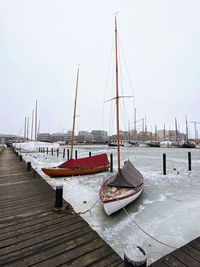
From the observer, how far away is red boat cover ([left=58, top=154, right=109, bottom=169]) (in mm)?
11914

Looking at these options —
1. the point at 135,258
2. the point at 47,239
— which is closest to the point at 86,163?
the point at 47,239

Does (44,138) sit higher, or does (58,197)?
(44,138)

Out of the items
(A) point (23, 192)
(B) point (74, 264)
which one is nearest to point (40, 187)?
(A) point (23, 192)

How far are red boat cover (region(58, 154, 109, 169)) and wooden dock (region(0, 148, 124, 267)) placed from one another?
6.11m

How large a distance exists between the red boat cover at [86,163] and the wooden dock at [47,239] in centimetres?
611

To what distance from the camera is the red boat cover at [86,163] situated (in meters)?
11.9

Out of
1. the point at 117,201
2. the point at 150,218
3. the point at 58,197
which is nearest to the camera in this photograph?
the point at 58,197

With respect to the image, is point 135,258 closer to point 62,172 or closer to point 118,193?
point 118,193

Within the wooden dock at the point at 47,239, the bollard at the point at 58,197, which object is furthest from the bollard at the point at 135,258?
the bollard at the point at 58,197

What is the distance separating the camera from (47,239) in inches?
139

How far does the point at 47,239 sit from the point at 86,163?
938 centimetres

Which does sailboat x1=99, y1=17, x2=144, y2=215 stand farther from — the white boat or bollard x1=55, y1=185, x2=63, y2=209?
bollard x1=55, y1=185, x2=63, y2=209

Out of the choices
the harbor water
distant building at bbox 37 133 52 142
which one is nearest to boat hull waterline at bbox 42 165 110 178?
the harbor water

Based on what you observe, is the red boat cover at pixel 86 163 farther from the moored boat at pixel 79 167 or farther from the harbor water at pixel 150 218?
the harbor water at pixel 150 218
